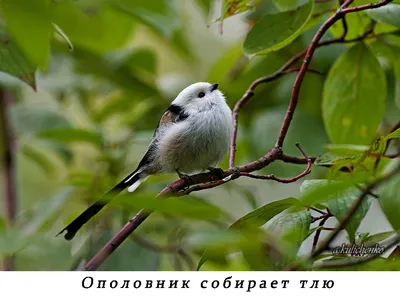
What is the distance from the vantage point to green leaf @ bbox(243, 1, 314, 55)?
90 cm

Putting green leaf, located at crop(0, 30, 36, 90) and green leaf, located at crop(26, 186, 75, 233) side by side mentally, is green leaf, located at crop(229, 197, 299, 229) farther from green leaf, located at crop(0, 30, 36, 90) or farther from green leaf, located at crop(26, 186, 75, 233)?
green leaf, located at crop(26, 186, 75, 233)

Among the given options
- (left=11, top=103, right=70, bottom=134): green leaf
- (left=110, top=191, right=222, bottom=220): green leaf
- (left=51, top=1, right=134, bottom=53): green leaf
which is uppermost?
(left=110, top=191, right=222, bottom=220): green leaf

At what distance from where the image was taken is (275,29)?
0.92m

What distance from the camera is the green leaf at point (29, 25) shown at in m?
0.39

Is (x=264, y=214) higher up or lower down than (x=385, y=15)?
lower down

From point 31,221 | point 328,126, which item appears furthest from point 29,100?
point 328,126

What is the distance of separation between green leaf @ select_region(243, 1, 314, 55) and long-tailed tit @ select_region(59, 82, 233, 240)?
0.73 ft

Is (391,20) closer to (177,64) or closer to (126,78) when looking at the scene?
(126,78)

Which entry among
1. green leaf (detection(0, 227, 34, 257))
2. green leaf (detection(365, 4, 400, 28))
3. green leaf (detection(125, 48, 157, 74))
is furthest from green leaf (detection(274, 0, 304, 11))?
green leaf (detection(125, 48, 157, 74))

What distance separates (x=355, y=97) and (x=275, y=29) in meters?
0.25

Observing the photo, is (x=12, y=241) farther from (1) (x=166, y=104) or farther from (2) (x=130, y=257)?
(1) (x=166, y=104)

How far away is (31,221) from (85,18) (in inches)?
22.6

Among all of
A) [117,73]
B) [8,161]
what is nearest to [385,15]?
[117,73]

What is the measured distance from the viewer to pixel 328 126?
1.09 m
